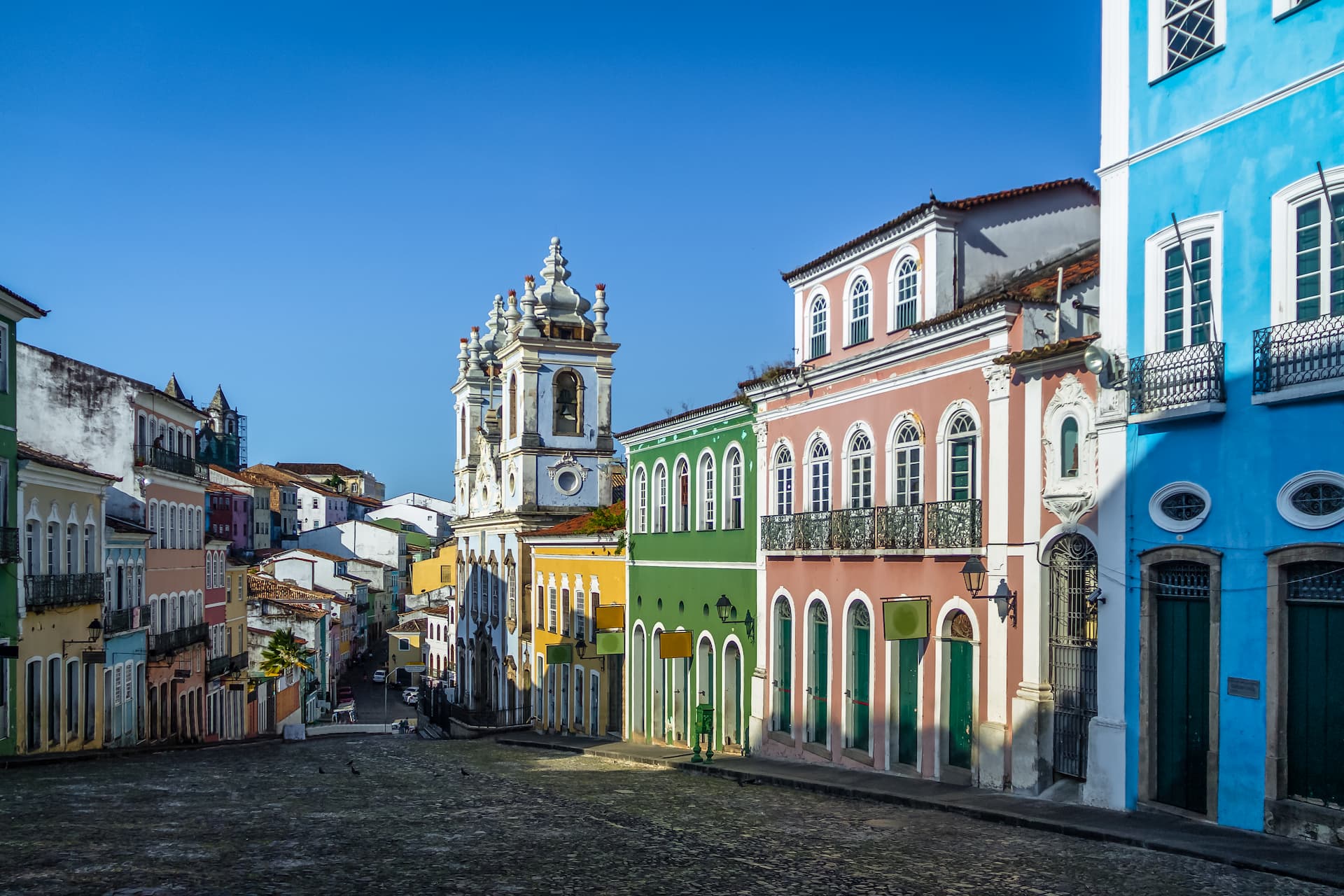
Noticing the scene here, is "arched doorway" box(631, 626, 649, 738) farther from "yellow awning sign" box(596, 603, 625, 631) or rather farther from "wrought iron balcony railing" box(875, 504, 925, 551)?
"wrought iron balcony railing" box(875, 504, 925, 551)

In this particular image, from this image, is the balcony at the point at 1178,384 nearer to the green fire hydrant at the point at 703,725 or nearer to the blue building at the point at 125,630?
the green fire hydrant at the point at 703,725

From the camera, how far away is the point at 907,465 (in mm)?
20391

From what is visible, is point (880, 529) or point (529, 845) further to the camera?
point (880, 529)

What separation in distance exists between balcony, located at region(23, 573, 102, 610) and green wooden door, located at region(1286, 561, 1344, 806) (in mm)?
24260

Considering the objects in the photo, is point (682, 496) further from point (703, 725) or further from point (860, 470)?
point (860, 470)

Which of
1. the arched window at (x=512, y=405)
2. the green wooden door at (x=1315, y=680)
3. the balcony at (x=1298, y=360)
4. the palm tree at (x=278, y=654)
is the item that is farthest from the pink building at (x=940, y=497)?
the palm tree at (x=278, y=654)

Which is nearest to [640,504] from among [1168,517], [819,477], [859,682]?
[819,477]

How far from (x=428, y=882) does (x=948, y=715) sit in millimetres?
9907

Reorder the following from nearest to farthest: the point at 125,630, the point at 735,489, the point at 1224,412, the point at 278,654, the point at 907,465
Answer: the point at 1224,412 < the point at 907,465 < the point at 735,489 < the point at 125,630 < the point at 278,654

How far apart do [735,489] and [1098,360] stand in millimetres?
12644

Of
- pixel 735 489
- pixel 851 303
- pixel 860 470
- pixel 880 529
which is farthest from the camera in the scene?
pixel 735 489

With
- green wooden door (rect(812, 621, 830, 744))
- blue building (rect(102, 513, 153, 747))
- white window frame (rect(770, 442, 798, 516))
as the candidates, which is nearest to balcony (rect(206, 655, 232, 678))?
blue building (rect(102, 513, 153, 747))

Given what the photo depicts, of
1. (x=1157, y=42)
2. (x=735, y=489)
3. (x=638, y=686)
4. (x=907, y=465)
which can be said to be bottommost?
(x=638, y=686)

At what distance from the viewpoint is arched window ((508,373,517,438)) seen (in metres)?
49.5
